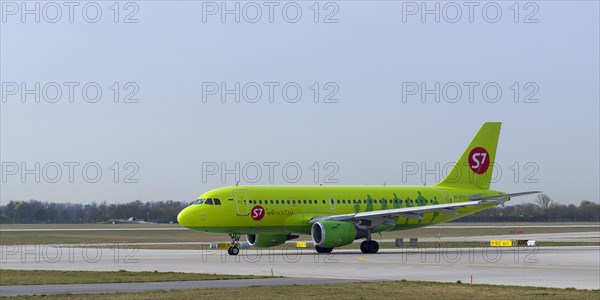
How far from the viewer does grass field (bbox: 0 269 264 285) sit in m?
33.9

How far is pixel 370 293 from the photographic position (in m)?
28.8

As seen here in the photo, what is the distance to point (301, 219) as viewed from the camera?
2229 inches

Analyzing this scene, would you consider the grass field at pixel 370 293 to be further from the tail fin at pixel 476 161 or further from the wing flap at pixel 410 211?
the tail fin at pixel 476 161

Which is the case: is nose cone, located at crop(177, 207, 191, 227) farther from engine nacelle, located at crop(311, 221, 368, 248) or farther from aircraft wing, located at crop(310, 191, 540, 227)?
aircraft wing, located at crop(310, 191, 540, 227)

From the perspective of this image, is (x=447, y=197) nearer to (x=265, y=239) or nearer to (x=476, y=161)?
(x=476, y=161)

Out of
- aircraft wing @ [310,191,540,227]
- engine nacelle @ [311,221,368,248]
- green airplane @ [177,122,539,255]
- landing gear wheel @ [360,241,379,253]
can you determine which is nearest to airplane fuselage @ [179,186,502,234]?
green airplane @ [177,122,539,255]

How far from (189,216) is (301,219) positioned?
21.7 feet

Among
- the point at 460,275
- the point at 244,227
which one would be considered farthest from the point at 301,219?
the point at 460,275

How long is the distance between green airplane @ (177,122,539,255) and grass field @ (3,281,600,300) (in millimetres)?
22988

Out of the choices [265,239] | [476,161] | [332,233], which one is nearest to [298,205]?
[265,239]

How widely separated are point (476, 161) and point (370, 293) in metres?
36.3

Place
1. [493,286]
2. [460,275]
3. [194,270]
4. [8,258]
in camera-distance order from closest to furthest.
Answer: [493,286]
[460,275]
[194,270]
[8,258]

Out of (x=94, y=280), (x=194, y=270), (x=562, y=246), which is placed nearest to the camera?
(x=94, y=280)

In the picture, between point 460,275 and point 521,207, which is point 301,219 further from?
point 521,207
